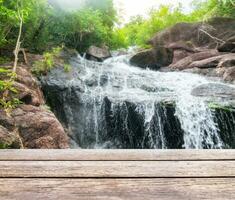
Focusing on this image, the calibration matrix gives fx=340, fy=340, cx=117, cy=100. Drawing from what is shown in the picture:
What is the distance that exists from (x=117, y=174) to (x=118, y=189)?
0.19 metres

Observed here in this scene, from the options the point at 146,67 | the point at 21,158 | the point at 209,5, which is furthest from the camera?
the point at 209,5

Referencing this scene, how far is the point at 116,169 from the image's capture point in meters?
1.50

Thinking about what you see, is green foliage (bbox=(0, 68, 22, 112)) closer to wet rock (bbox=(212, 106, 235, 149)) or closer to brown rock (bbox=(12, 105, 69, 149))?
brown rock (bbox=(12, 105, 69, 149))

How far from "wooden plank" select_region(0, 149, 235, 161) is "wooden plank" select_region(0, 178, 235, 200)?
39 cm

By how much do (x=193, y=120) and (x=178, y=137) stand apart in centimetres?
53

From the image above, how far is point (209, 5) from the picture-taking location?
20.5m

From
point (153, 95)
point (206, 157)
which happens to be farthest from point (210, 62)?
point (206, 157)

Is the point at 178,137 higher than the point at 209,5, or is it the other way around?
the point at 209,5

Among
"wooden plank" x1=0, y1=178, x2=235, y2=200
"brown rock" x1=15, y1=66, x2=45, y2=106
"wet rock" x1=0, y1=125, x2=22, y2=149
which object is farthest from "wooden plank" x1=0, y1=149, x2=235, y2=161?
"brown rock" x1=15, y1=66, x2=45, y2=106

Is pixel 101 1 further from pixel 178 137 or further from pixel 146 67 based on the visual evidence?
pixel 178 137

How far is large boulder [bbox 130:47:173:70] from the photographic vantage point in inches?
574

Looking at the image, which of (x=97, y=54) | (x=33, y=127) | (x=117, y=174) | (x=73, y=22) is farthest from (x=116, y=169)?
(x=97, y=54)

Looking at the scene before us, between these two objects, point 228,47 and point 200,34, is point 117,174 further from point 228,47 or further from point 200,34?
point 200,34

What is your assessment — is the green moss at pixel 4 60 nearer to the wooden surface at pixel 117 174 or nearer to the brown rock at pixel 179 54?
the wooden surface at pixel 117 174
